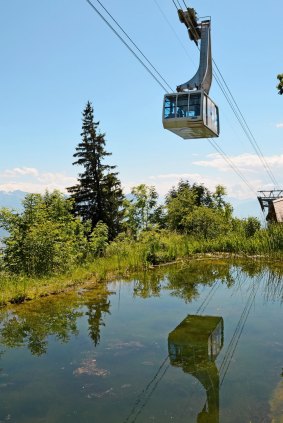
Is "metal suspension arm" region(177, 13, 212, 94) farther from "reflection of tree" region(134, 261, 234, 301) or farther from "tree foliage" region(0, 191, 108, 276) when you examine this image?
"tree foliage" region(0, 191, 108, 276)

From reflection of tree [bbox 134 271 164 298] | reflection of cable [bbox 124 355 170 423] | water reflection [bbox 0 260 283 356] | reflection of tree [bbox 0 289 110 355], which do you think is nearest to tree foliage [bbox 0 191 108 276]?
water reflection [bbox 0 260 283 356]

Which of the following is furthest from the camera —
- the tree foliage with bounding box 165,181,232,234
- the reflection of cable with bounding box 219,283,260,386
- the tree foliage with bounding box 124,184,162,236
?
the tree foliage with bounding box 124,184,162,236

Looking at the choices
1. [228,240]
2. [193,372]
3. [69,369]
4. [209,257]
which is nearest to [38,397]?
[69,369]

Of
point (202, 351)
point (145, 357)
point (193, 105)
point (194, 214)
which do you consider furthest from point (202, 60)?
point (145, 357)

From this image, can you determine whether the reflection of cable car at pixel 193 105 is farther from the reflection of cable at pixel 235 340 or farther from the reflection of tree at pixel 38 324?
the reflection of tree at pixel 38 324

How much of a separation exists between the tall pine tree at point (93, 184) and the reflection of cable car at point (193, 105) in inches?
781

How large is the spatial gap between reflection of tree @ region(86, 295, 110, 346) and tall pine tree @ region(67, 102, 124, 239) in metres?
24.0

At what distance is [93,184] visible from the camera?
36250mm

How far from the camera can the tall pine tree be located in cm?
3584

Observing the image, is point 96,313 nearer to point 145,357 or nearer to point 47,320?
point 47,320

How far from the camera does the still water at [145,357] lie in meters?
5.60

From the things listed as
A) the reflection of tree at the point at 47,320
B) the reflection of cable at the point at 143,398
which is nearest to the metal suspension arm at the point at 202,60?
the reflection of tree at the point at 47,320

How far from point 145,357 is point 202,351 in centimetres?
110

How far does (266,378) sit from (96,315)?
495 centimetres
